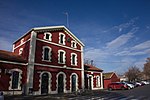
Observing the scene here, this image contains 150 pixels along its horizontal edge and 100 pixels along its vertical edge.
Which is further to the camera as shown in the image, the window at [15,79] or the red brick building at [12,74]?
the window at [15,79]

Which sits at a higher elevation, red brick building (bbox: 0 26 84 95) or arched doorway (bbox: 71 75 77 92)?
red brick building (bbox: 0 26 84 95)

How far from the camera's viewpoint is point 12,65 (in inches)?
794

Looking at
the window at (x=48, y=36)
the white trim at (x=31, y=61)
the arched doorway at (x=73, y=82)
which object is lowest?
the arched doorway at (x=73, y=82)

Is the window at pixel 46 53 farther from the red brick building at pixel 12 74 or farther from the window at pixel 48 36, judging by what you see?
the red brick building at pixel 12 74

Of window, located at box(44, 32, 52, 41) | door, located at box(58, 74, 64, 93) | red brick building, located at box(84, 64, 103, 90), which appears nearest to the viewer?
window, located at box(44, 32, 52, 41)

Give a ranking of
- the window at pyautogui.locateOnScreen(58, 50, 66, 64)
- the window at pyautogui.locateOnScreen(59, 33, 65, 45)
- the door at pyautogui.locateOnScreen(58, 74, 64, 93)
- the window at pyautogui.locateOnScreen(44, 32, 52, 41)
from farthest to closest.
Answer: the window at pyautogui.locateOnScreen(59, 33, 65, 45)
the window at pyautogui.locateOnScreen(58, 50, 66, 64)
the door at pyautogui.locateOnScreen(58, 74, 64, 93)
the window at pyautogui.locateOnScreen(44, 32, 52, 41)

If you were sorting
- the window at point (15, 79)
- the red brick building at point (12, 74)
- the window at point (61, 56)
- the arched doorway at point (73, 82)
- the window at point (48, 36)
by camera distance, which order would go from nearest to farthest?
the red brick building at point (12, 74) → the window at point (15, 79) → the window at point (48, 36) → the window at point (61, 56) → the arched doorway at point (73, 82)

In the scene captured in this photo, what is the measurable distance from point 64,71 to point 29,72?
21.1ft

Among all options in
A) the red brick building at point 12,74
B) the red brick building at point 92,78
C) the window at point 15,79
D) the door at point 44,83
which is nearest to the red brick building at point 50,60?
the door at point 44,83

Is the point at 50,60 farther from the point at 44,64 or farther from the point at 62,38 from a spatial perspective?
the point at 62,38

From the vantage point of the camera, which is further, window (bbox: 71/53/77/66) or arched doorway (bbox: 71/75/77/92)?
window (bbox: 71/53/77/66)

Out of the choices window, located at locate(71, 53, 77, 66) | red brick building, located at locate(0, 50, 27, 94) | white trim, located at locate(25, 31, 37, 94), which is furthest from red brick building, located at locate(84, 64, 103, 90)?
red brick building, located at locate(0, 50, 27, 94)

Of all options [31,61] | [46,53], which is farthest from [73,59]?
[31,61]

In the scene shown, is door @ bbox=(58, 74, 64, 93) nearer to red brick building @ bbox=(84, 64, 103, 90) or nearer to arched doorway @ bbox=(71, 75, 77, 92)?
arched doorway @ bbox=(71, 75, 77, 92)
